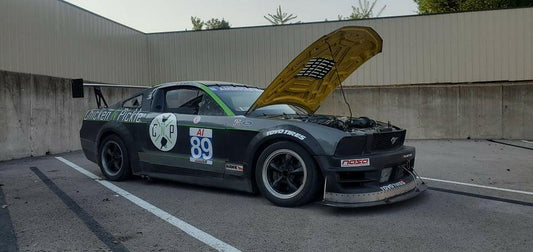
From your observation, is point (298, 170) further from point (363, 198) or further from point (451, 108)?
point (451, 108)

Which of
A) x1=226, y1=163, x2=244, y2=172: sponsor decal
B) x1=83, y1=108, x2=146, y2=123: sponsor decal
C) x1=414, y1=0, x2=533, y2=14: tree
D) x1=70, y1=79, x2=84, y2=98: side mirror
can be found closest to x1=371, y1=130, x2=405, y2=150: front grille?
x1=226, y1=163, x2=244, y2=172: sponsor decal

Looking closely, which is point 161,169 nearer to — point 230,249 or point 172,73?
point 230,249

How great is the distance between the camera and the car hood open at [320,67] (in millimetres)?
4887

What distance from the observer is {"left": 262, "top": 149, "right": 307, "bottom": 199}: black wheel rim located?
4.64 metres

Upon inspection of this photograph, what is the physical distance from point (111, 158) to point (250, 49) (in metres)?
8.49

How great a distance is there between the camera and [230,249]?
3453 mm

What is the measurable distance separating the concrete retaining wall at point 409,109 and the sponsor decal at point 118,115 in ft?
12.0

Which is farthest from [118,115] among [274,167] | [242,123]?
[274,167]

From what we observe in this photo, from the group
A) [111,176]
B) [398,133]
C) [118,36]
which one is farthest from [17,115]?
[398,133]

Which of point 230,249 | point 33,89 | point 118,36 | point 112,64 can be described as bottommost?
point 230,249

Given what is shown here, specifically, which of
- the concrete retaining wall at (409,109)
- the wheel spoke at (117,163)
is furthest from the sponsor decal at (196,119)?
the concrete retaining wall at (409,109)

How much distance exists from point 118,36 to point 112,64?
0.96 meters

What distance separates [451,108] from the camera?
12750mm

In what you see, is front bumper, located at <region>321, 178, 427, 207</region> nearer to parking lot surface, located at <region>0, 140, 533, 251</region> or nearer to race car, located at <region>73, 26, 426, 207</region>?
race car, located at <region>73, 26, 426, 207</region>
